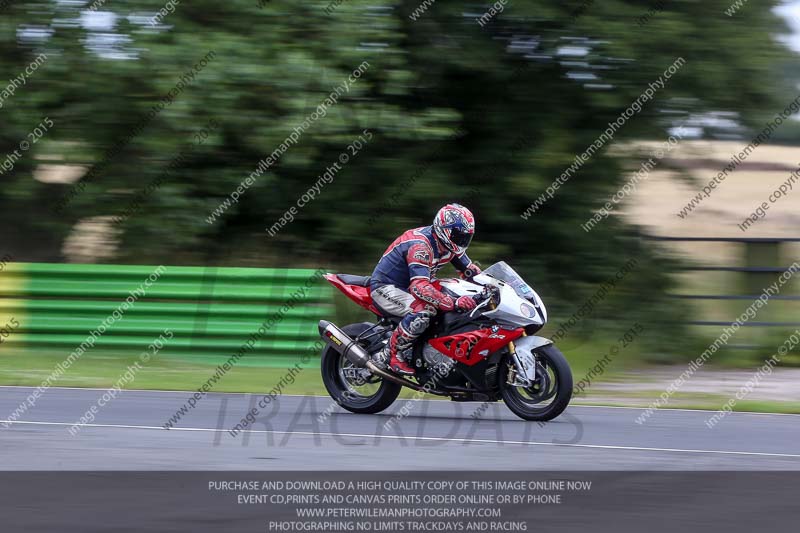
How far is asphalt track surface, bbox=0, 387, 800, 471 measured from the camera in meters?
7.45

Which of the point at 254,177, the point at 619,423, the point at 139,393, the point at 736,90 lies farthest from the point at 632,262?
the point at 139,393

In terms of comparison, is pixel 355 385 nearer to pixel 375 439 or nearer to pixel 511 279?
pixel 375 439

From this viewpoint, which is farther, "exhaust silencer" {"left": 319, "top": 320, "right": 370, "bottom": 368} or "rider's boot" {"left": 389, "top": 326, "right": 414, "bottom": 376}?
"exhaust silencer" {"left": 319, "top": 320, "right": 370, "bottom": 368}

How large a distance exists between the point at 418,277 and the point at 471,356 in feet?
2.63

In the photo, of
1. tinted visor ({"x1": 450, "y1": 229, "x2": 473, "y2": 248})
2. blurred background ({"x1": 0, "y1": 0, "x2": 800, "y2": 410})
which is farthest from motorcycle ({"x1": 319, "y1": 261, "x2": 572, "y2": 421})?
blurred background ({"x1": 0, "y1": 0, "x2": 800, "y2": 410})

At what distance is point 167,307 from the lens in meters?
13.8

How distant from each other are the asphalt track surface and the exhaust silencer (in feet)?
1.61

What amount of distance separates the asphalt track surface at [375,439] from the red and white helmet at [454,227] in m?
1.52

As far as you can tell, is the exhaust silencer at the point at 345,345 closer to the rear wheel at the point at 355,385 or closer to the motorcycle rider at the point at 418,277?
the rear wheel at the point at 355,385

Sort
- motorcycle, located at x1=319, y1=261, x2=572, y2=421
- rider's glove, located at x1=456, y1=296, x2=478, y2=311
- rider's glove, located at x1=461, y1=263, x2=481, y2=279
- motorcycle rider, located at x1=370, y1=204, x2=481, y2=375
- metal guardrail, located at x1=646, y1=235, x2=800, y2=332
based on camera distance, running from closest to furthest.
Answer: motorcycle, located at x1=319, y1=261, x2=572, y2=421, rider's glove, located at x1=456, y1=296, x2=478, y2=311, motorcycle rider, located at x1=370, y1=204, x2=481, y2=375, rider's glove, located at x1=461, y1=263, x2=481, y2=279, metal guardrail, located at x1=646, y1=235, x2=800, y2=332

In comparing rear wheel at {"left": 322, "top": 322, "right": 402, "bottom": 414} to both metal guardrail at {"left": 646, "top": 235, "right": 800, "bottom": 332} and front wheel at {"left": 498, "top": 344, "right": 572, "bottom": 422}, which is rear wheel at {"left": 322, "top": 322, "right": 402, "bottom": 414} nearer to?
front wheel at {"left": 498, "top": 344, "right": 572, "bottom": 422}

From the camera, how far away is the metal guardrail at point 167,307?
13477 millimetres

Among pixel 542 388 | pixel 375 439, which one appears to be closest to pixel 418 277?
A: pixel 542 388

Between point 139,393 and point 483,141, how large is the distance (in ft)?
26.1
